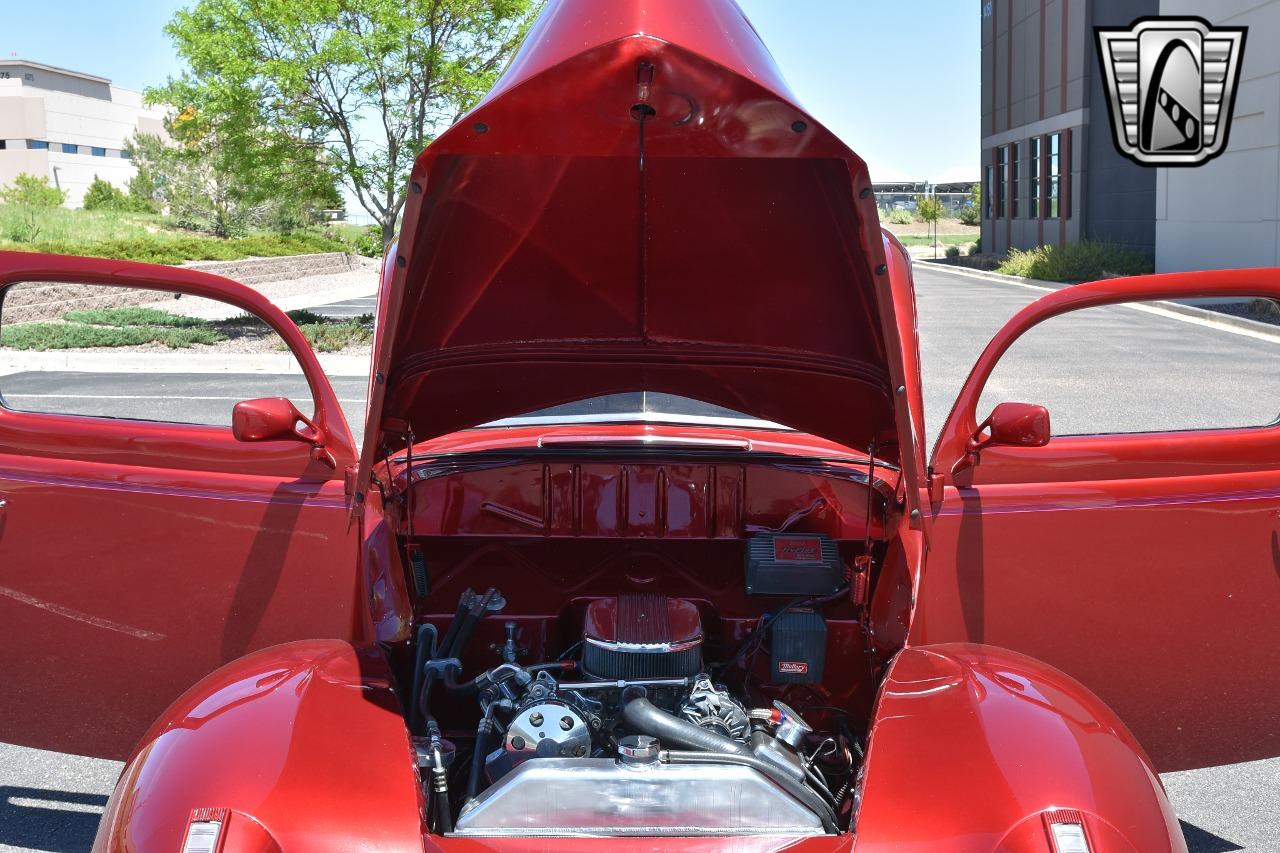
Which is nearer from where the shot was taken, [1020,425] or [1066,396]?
[1020,425]

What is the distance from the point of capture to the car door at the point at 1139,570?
3092 millimetres

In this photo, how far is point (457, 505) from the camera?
3426mm

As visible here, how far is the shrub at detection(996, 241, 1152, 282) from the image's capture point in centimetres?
2789

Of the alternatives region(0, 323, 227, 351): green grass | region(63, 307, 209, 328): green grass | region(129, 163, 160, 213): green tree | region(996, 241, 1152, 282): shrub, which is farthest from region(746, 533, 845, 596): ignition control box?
region(129, 163, 160, 213): green tree

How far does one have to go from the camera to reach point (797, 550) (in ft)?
10.7

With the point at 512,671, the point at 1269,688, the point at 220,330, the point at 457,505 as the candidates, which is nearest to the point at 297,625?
the point at 457,505

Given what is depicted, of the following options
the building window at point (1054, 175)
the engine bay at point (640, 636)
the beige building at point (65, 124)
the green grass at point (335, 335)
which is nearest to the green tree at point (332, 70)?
the green grass at point (335, 335)

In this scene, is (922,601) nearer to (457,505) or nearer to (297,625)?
(457,505)

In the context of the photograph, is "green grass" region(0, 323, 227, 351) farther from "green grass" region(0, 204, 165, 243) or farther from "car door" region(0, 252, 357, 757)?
"car door" region(0, 252, 357, 757)

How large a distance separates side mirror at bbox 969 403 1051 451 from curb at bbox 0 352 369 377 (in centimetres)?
1123

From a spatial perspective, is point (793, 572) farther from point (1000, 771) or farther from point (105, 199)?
point (105, 199)

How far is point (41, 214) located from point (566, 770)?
3420cm

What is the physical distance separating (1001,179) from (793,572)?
4128cm

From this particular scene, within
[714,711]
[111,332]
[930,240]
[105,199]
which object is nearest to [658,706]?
[714,711]
